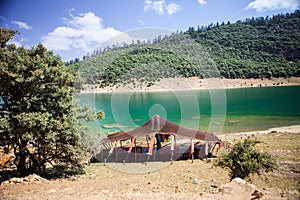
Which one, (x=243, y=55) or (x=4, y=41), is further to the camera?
(x=243, y=55)

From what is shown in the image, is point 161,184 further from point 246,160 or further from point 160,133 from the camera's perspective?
point 160,133

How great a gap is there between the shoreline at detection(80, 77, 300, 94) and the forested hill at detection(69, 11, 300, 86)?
113 inches

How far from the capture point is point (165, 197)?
955 centimetres

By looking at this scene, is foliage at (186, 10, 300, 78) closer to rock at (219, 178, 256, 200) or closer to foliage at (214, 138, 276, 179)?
foliage at (214, 138, 276, 179)

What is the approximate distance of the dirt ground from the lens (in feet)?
31.2

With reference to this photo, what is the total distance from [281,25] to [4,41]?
729ft

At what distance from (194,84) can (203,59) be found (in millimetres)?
36072

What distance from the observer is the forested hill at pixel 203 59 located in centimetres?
10862

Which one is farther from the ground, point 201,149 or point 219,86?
point 219,86

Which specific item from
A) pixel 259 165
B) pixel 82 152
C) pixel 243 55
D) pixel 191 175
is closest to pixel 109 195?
pixel 82 152

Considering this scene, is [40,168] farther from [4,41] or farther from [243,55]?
[243,55]

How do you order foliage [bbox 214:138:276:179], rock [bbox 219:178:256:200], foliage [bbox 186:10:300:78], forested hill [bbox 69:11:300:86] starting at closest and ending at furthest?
rock [bbox 219:178:256:200]
foliage [bbox 214:138:276:179]
forested hill [bbox 69:11:300:86]
foliage [bbox 186:10:300:78]

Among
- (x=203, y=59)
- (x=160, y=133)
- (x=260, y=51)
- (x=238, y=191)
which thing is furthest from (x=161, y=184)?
(x=260, y=51)

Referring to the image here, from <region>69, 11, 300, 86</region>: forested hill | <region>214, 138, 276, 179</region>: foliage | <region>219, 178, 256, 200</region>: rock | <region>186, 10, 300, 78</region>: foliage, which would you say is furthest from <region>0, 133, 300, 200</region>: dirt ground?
<region>186, 10, 300, 78</region>: foliage
